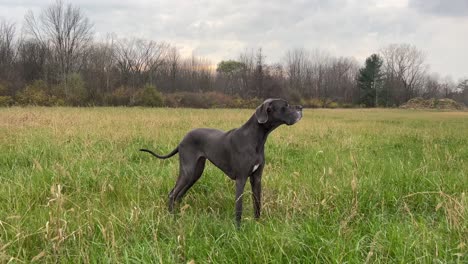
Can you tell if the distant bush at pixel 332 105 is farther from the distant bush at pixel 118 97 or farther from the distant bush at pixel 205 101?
the distant bush at pixel 118 97

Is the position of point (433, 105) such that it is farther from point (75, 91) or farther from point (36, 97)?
point (36, 97)

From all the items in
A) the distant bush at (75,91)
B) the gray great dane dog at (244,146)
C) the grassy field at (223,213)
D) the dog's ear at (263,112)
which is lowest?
the grassy field at (223,213)

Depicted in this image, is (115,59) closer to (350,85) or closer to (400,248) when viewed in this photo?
(350,85)

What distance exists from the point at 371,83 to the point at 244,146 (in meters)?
71.9

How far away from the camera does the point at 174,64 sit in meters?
65.0

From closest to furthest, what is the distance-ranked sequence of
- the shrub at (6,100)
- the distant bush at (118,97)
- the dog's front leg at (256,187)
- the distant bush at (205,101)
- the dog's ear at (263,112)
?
the dog's ear at (263,112) < the dog's front leg at (256,187) < the shrub at (6,100) < the distant bush at (118,97) < the distant bush at (205,101)

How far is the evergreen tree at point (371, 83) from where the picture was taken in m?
68.8

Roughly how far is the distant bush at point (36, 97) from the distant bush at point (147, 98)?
8.52m

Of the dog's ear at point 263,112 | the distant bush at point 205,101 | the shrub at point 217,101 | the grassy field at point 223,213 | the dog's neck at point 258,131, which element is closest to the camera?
the grassy field at point 223,213

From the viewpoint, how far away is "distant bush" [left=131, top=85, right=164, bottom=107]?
137ft

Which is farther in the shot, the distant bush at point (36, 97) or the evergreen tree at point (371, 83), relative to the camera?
the evergreen tree at point (371, 83)

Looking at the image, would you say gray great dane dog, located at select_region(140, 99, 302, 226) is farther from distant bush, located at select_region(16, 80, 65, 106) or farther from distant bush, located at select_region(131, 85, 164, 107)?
distant bush, located at select_region(131, 85, 164, 107)

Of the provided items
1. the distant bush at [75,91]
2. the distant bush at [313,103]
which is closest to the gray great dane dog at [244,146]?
the distant bush at [75,91]

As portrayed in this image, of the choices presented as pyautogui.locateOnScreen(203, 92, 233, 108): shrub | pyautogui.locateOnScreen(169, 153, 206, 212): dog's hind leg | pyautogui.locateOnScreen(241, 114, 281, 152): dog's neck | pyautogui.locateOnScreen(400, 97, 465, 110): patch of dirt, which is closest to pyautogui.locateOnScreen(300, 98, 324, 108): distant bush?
pyautogui.locateOnScreen(400, 97, 465, 110): patch of dirt
